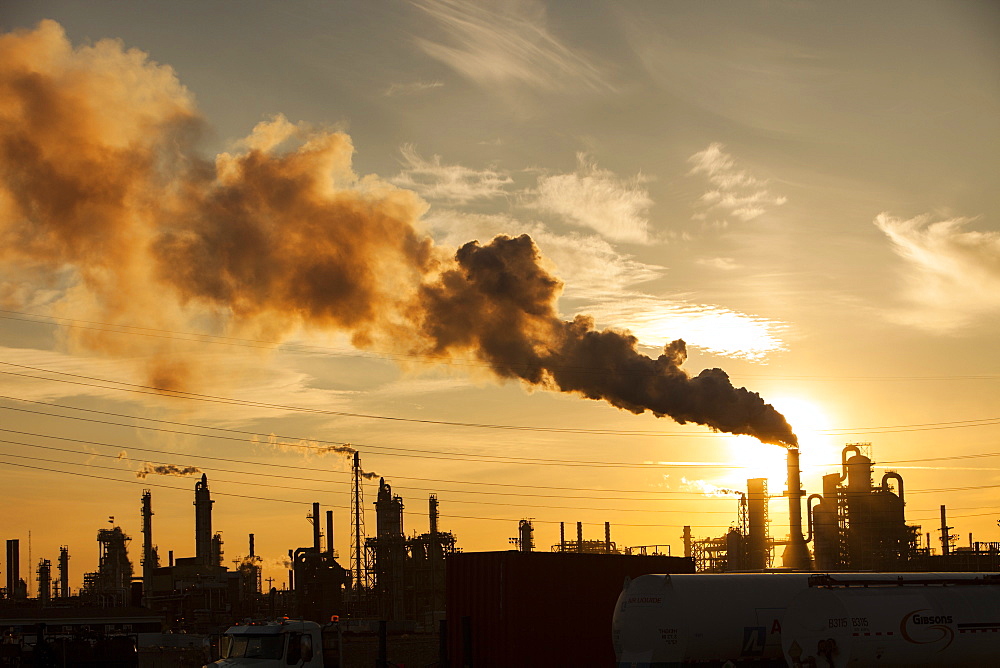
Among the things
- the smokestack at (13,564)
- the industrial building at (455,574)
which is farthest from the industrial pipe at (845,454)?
the smokestack at (13,564)

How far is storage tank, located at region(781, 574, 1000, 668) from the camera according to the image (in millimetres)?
23156

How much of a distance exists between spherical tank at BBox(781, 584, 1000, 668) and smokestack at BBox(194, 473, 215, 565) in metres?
73.9

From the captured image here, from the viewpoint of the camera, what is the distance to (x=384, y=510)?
85.8 meters

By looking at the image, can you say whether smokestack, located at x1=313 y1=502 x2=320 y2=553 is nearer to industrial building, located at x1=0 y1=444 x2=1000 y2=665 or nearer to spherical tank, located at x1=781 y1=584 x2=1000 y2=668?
industrial building, located at x1=0 y1=444 x2=1000 y2=665

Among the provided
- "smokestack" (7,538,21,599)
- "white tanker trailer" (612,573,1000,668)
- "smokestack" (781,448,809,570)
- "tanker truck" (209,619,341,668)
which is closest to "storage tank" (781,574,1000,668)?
"white tanker trailer" (612,573,1000,668)

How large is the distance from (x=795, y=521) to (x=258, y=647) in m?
46.4

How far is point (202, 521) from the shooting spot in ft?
296

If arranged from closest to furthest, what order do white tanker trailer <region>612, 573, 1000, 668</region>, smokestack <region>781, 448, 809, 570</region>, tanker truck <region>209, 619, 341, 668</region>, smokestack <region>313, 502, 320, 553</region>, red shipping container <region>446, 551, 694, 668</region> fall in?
tanker truck <region>209, 619, 341, 668</region> < white tanker trailer <region>612, 573, 1000, 668</region> < red shipping container <region>446, 551, 694, 668</region> < smokestack <region>781, 448, 809, 570</region> < smokestack <region>313, 502, 320, 553</region>

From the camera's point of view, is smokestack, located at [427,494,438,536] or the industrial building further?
smokestack, located at [427,494,438,536]

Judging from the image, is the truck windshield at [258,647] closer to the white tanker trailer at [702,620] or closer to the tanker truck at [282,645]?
the tanker truck at [282,645]

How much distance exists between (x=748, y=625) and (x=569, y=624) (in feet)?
16.8

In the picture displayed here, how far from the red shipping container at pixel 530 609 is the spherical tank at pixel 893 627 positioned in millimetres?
6408

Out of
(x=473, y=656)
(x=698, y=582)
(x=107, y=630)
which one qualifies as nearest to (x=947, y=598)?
(x=698, y=582)

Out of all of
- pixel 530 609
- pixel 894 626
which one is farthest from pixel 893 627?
pixel 530 609
